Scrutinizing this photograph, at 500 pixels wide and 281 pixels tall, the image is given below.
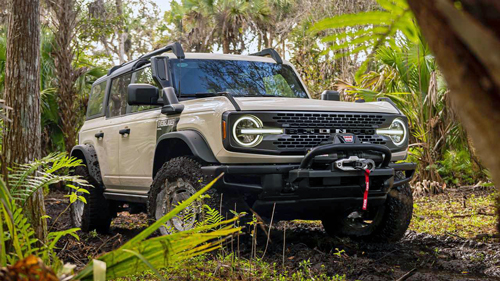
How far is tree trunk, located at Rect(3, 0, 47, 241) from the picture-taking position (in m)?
4.25

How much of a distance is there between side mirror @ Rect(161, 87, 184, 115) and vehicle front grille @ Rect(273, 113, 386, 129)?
944mm

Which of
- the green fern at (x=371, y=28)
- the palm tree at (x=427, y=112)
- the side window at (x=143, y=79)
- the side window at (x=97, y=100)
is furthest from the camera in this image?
the palm tree at (x=427, y=112)

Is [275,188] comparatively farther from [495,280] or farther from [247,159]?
[495,280]

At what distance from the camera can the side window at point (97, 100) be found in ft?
23.0

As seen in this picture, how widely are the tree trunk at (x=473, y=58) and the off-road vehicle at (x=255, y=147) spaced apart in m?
3.50

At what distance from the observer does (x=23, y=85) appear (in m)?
4.32

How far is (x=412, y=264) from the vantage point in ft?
14.7

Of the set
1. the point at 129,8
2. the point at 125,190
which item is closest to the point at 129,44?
the point at 129,8

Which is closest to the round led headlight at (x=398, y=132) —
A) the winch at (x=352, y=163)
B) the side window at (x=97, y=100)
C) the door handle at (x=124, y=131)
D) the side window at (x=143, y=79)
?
the winch at (x=352, y=163)

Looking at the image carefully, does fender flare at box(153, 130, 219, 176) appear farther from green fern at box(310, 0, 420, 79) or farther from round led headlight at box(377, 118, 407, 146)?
green fern at box(310, 0, 420, 79)

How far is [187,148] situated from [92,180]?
6.85 feet

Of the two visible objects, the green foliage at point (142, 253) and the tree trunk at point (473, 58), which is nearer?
the tree trunk at point (473, 58)

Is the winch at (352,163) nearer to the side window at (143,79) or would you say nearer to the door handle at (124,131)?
the side window at (143,79)

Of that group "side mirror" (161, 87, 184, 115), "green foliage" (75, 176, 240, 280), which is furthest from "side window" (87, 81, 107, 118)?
"green foliage" (75, 176, 240, 280)
